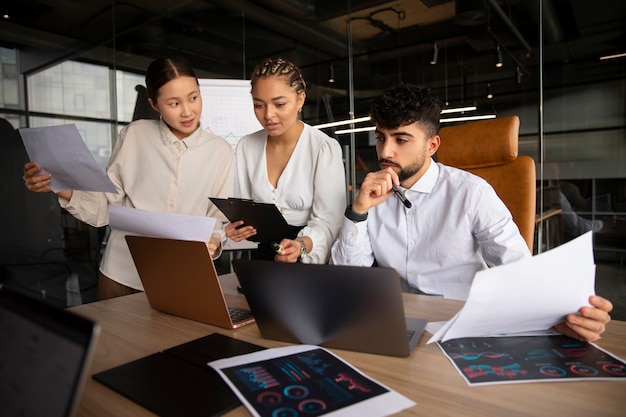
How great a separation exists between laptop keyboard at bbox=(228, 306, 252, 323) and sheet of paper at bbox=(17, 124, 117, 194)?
536mm

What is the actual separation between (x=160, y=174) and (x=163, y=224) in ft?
2.28

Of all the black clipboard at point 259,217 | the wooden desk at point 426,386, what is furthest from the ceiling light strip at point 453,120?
the wooden desk at point 426,386

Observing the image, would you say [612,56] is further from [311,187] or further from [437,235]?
[311,187]

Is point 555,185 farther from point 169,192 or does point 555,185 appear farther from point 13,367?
point 13,367

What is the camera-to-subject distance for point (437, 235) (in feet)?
Result: 5.04

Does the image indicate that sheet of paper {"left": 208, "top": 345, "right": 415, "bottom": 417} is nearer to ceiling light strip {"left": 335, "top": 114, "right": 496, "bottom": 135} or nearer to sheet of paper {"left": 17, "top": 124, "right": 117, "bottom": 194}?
sheet of paper {"left": 17, "top": 124, "right": 117, "bottom": 194}

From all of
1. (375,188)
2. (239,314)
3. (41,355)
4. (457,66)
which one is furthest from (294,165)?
(457,66)

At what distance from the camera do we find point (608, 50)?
3.96 m

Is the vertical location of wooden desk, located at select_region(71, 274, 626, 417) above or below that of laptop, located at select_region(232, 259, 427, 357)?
below

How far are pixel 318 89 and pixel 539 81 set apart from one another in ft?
8.29

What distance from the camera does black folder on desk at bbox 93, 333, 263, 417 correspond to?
68 centimetres

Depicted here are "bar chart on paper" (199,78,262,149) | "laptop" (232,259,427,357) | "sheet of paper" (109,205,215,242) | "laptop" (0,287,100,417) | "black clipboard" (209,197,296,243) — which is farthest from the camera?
"bar chart on paper" (199,78,262,149)

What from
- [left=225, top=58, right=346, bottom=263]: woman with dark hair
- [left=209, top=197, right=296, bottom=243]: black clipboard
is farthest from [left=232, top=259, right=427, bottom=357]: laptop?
[left=225, top=58, right=346, bottom=263]: woman with dark hair

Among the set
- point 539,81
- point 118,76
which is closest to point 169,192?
point 118,76
